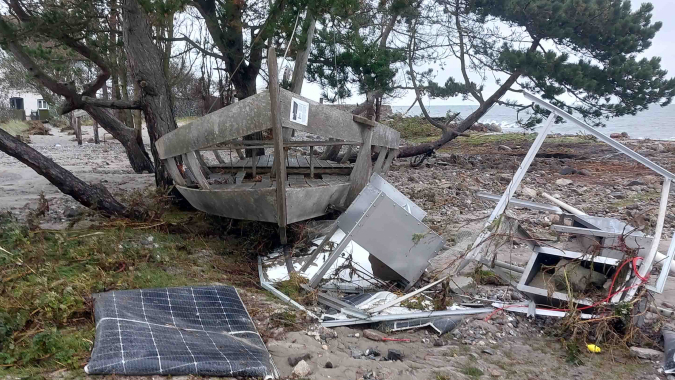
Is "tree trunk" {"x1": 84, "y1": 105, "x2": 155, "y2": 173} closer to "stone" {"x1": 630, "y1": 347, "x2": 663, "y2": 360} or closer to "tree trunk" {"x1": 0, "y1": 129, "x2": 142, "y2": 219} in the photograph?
"tree trunk" {"x1": 0, "y1": 129, "x2": 142, "y2": 219}

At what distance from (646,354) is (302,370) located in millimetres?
2343

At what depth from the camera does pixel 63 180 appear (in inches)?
231

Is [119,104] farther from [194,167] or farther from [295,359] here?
[295,359]

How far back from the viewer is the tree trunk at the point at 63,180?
18.4 ft

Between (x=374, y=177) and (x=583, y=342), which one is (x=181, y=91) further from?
(x=583, y=342)

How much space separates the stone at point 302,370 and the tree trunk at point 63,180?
146 inches

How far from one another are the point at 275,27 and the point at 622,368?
17.3ft

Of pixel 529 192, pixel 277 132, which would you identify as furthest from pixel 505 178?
pixel 277 132

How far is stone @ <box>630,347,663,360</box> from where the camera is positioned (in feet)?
11.9

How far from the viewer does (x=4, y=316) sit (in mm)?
3062

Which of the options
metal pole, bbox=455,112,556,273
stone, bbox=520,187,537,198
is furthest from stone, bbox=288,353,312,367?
stone, bbox=520,187,537,198

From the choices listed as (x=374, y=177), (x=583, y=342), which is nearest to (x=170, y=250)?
(x=374, y=177)

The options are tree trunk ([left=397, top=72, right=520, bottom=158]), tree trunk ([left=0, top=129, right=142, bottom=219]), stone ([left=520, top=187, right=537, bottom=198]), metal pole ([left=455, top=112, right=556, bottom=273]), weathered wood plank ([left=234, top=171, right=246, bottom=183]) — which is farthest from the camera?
tree trunk ([left=397, top=72, right=520, bottom=158])

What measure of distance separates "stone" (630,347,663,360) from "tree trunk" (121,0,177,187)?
20.0ft
